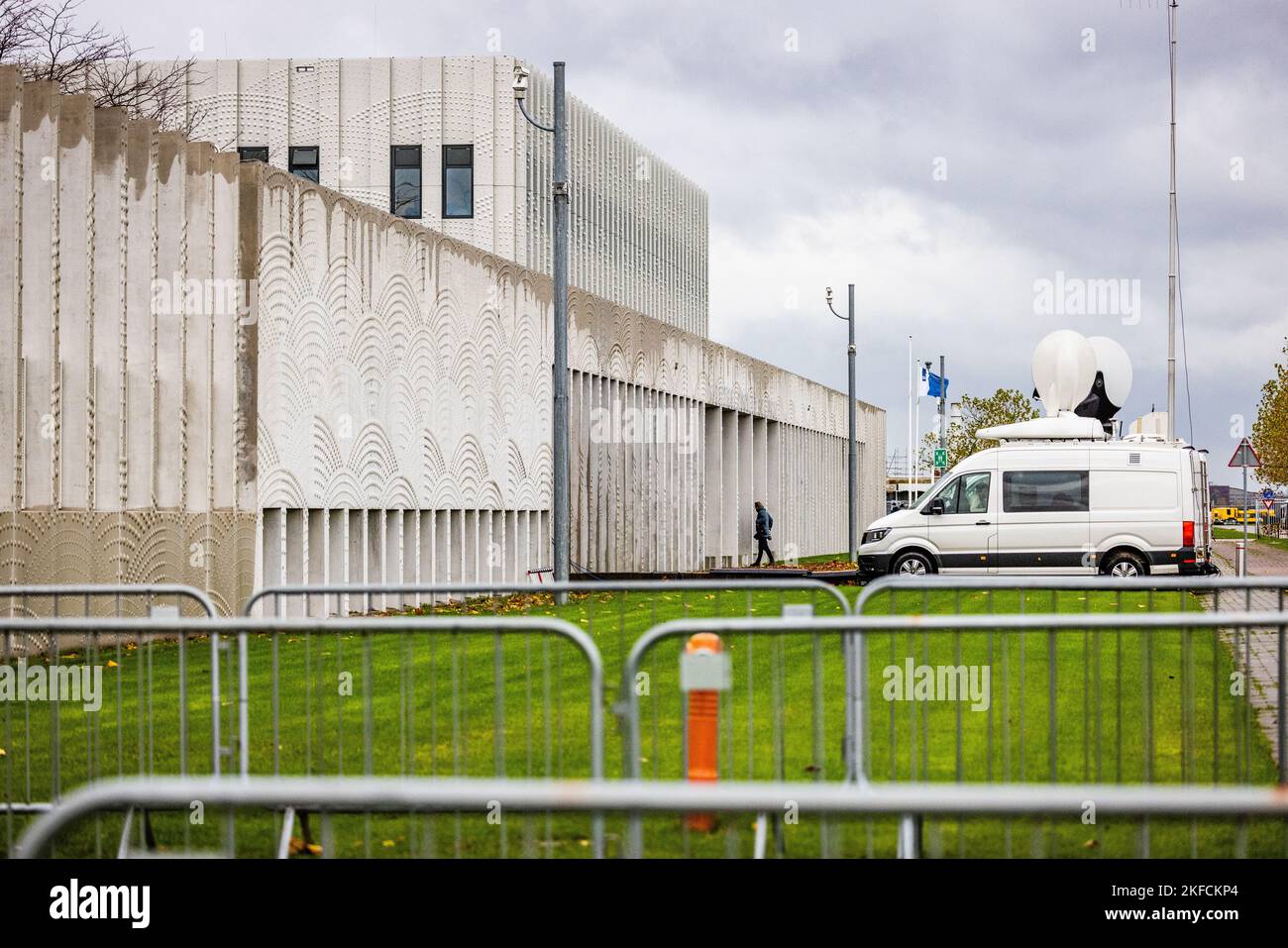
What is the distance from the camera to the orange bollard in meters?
6.57

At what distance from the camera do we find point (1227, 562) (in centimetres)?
4609

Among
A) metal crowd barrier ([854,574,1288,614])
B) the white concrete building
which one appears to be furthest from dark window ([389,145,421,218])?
metal crowd barrier ([854,574,1288,614])

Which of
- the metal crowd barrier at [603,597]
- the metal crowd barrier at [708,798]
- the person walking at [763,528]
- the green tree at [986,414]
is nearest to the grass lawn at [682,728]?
the metal crowd barrier at [603,597]

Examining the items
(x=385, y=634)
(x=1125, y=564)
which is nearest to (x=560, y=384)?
(x=1125, y=564)

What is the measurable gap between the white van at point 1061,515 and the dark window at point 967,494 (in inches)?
0.6

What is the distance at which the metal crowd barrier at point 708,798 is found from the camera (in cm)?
318

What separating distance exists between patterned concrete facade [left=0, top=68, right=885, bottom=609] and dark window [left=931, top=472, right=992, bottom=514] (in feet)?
22.7

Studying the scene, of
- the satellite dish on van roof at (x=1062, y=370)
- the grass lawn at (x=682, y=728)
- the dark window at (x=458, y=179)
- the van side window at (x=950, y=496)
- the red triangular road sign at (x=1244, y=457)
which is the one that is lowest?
the grass lawn at (x=682, y=728)

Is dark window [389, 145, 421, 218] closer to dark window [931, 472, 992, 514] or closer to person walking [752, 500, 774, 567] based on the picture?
person walking [752, 500, 774, 567]

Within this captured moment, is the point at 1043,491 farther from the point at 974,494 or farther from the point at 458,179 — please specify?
the point at 458,179

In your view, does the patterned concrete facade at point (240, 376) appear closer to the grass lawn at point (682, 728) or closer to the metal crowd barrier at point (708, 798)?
the grass lawn at point (682, 728)

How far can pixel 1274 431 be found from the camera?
6247 cm

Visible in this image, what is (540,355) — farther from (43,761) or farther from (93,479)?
(43,761)
